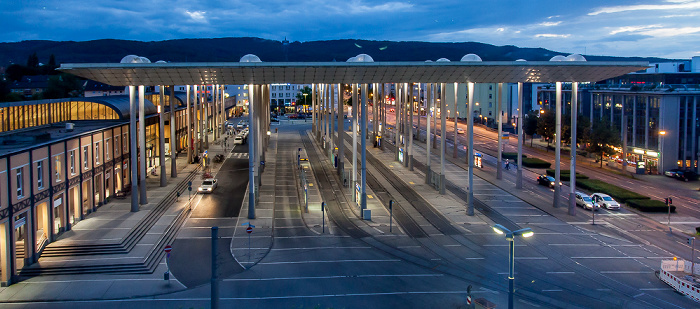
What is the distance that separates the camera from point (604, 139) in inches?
2393

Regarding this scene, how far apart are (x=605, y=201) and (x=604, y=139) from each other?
77.6ft

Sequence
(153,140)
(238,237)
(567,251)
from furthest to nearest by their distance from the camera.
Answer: (153,140) < (238,237) < (567,251)

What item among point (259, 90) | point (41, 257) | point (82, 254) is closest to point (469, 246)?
point (82, 254)

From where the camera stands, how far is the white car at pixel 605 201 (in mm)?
39531

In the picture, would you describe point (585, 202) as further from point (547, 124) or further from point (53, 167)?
point (547, 124)

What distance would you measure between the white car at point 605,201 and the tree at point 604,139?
2210 centimetres

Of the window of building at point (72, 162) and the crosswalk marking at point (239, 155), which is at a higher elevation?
the window of building at point (72, 162)

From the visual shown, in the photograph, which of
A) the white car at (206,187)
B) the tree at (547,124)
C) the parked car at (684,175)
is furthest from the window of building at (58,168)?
the tree at (547,124)

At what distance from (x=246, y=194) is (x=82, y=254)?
18.5m

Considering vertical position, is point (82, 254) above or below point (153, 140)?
below

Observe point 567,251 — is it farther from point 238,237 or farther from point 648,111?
point 648,111

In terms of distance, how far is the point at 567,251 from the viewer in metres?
28.8

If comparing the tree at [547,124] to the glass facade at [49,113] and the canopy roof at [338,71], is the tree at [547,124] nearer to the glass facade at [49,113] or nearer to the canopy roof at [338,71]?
the canopy roof at [338,71]

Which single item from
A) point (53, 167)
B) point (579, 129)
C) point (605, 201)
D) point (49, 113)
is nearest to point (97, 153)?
point (53, 167)
